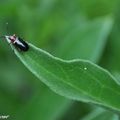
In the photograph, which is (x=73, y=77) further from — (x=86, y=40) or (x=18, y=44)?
(x=86, y=40)

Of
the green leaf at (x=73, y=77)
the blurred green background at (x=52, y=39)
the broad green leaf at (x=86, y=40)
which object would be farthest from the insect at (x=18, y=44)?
the broad green leaf at (x=86, y=40)

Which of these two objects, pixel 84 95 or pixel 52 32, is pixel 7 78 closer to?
pixel 52 32

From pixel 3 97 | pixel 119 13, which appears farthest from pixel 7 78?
pixel 119 13

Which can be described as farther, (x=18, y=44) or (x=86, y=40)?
(x=86, y=40)

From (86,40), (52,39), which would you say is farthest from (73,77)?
(52,39)

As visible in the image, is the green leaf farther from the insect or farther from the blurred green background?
the blurred green background

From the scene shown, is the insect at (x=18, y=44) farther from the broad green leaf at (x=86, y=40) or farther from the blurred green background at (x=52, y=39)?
the broad green leaf at (x=86, y=40)
